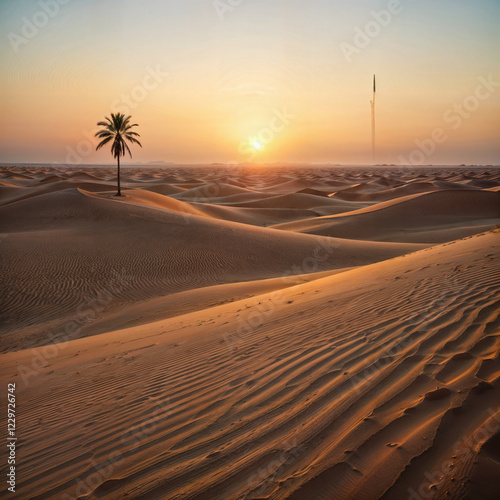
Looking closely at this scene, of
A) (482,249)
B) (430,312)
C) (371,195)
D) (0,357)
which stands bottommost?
(0,357)

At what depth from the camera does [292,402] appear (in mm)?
3648

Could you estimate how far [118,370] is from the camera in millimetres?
5570

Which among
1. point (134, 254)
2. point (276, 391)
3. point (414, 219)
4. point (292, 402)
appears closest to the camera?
point (292, 402)

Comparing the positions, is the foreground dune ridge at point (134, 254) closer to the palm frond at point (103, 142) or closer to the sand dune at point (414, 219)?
the sand dune at point (414, 219)

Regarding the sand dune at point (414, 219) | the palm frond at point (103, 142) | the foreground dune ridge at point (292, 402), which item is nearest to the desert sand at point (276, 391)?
the foreground dune ridge at point (292, 402)

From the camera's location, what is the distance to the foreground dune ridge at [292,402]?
9.20 ft

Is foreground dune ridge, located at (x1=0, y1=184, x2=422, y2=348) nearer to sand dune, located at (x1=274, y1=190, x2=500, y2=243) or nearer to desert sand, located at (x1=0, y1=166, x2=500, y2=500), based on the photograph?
desert sand, located at (x1=0, y1=166, x2=500, y2=500)

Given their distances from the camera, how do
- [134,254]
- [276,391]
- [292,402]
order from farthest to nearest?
[134,254] < [276,391] < [292,402]

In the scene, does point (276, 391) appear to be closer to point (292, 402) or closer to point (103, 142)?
point (292, 402)

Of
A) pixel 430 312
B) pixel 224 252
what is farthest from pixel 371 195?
pixel 430 312

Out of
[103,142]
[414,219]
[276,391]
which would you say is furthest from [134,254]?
[414,219]

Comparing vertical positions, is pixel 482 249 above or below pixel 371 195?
below

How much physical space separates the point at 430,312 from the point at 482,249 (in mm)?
4188

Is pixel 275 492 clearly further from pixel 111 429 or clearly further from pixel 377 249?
pixel 377 249
